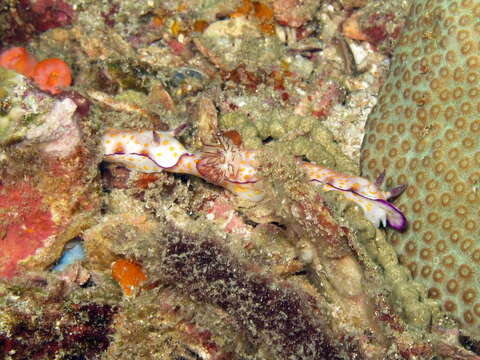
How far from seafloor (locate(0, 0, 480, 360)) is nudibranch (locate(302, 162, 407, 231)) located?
170 millimetres

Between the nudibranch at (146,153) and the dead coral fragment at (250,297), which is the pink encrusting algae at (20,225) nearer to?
the nudibranch at (146,153)

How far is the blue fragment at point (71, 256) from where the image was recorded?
3.18m

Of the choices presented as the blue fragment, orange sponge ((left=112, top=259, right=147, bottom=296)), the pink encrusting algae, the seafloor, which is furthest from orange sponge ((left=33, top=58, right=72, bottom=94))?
orange sponge ((left=112, top=259, right=147, bottom=296))

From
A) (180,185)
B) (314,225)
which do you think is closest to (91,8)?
(180,185)

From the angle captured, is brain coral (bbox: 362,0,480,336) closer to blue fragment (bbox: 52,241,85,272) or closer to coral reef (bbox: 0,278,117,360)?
coral reef (bbox: 0,278,117,360)

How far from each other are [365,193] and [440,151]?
2.83 ft

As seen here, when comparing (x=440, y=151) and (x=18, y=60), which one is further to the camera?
(x=18, y=60)

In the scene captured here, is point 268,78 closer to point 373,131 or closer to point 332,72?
point 332,72

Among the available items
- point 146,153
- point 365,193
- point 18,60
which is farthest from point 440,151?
point 18,60

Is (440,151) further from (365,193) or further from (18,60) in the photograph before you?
(18,60)

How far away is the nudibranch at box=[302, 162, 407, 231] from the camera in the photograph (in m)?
3.75

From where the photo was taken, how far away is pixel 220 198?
13.0 ft

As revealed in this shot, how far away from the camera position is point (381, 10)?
5180 mm

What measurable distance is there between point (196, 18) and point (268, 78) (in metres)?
1.44
